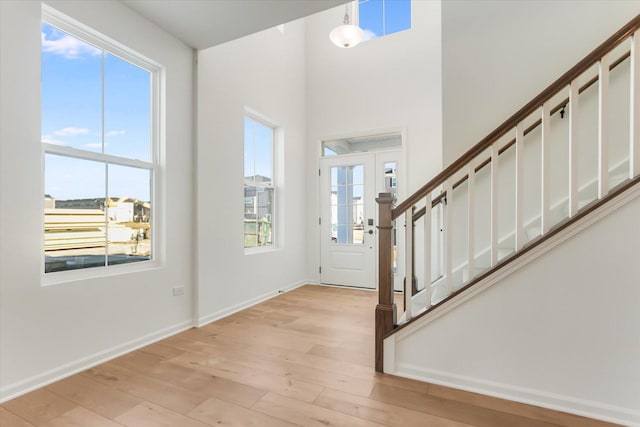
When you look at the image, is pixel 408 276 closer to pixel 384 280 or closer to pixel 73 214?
pixel 384 280

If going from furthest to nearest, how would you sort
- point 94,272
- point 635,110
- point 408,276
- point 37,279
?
point 94,272, point 408,276, point 37,279, point 635,110

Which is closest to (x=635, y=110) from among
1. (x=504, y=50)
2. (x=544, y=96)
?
(x=544, y=96)

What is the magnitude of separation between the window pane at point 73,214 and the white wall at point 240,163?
923 millimetres

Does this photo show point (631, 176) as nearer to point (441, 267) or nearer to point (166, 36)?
point (441, 267)

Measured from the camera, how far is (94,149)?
96.3 inches

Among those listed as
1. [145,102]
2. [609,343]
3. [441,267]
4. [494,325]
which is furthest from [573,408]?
[145,102]

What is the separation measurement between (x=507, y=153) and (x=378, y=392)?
211 centimetres

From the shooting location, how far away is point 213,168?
134 inches

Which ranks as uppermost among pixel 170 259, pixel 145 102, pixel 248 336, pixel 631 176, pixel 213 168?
pixel 145 102

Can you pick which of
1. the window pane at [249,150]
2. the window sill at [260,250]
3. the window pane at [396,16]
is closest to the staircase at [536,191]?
the window sill at [260,250]

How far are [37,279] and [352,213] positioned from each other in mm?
3883

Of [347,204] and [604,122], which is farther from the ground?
[604,122]

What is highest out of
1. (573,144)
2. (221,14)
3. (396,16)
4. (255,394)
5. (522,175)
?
(396,16)

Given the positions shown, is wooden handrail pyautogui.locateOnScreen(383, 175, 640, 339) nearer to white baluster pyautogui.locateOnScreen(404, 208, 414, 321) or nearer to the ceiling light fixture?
white baluster pyautogui.locateOnScreen(404, 208, 414, 321)
